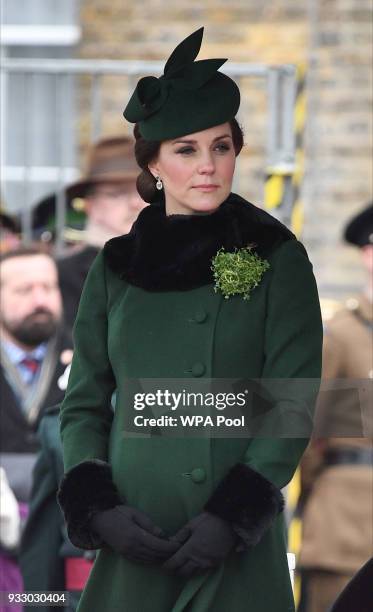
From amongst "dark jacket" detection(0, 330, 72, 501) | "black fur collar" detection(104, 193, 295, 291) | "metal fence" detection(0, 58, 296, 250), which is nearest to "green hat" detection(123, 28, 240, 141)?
"black fur collar" detection(104, 193, 295, 291)

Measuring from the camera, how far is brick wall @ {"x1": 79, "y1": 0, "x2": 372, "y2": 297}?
8430mm

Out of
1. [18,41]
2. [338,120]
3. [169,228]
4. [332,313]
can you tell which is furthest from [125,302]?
[18,41]

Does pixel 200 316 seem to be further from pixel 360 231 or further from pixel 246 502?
pixel 360 231

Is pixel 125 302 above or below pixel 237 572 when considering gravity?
above

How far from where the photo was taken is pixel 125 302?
3.23m

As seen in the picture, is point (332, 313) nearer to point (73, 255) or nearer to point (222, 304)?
point (73, 255)

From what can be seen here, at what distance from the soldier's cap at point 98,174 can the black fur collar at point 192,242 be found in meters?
2.86

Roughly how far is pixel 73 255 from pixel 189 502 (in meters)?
3.22

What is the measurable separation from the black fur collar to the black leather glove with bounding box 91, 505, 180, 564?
0.45 meters

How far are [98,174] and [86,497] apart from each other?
3.16m

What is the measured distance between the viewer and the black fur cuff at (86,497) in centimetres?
313

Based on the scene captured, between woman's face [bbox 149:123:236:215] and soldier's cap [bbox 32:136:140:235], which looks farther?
soldier's cap [bbox 32:136:140:235]

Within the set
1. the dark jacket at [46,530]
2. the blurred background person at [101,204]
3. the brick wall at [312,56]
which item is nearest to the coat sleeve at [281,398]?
the dark jacket at [46,530]

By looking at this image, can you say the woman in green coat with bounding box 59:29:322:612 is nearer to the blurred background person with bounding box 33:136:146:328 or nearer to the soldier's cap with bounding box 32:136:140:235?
the blurred background person with bounding box 33:136:146:328
